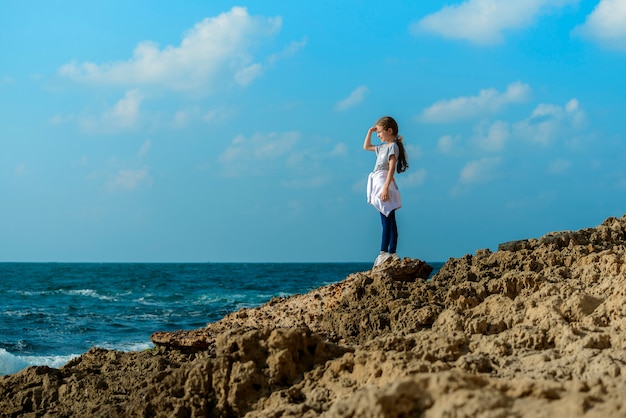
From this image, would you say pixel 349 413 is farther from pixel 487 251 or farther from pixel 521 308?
pixel 487 251

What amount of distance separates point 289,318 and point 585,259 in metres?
2.65

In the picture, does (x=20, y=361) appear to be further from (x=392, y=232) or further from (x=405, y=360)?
(x=405, y=360)

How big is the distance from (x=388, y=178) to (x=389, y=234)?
2.05 feet

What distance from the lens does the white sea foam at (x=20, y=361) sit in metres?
9.74

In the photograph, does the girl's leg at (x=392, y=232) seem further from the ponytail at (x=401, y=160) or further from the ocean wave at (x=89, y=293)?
the ocean wave at (x=89, y=293)

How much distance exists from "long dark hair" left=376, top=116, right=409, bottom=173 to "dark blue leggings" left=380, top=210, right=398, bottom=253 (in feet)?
1.78

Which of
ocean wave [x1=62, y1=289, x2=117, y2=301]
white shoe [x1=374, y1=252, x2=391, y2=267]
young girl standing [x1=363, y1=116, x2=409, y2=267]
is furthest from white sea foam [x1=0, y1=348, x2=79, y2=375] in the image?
ocean wave [x1=62, y1=289, x2=117, y2=301]

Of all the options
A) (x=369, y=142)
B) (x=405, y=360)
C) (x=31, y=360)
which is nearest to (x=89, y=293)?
(x=31, y=360)

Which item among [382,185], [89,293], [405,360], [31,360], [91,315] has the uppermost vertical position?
[382,185]

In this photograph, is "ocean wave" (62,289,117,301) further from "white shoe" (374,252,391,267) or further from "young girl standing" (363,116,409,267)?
"white shoe" (374,252,391,267)

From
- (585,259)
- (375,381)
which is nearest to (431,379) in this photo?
(375,381)

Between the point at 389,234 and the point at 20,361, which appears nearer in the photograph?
the point at 389,234

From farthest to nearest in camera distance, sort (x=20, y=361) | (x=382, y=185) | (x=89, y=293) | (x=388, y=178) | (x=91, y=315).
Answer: (x=89, y=293), (x=91, y=315), (x=20, y=361), (x=382, y=185), (x=388, y=178)

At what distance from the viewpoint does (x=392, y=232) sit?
26.1ft
